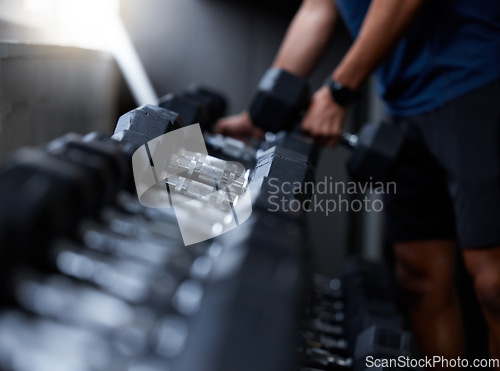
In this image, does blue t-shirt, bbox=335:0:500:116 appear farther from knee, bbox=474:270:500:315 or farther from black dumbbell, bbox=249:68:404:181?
knee, bbox=474:270:500:315

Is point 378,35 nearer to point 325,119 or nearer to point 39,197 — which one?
point 325,119

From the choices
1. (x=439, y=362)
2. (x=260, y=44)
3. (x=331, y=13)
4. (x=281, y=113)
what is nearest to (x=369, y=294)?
(x=439, y=362)

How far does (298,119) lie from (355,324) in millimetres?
483

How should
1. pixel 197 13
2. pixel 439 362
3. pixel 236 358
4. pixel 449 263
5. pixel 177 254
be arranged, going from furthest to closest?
1. pixel 197 13
2. pixel 449 263
3. pixel 439 362
4. pixel 177 254
5. pixel 236 358

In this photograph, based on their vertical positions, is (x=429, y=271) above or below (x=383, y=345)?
above

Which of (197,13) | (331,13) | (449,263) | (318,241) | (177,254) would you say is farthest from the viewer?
(318,241)

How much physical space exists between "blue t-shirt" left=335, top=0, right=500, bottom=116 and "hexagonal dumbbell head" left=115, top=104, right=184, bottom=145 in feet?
2.25

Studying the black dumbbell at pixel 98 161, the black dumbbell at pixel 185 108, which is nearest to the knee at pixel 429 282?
the black dumbbell at pixel 185 108

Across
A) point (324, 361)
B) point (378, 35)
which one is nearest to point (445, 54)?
point (378, 35)

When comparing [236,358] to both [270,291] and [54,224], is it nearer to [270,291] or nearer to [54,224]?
[270,291]

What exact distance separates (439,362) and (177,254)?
866mm

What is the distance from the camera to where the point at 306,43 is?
1540mm

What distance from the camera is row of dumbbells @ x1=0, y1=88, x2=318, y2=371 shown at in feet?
1.12

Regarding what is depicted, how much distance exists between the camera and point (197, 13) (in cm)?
207
